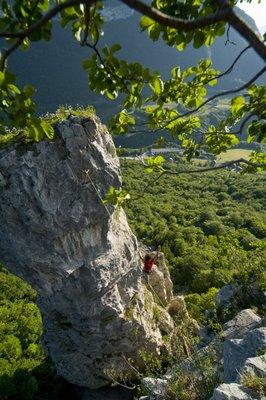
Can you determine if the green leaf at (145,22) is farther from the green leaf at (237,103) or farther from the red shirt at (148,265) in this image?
the red shirt at (148,265)

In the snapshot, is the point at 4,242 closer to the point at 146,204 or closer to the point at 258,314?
the point at 258,314

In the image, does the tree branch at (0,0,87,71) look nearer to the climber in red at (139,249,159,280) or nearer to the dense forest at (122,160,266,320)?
the dense forest at (122,160,266,320)

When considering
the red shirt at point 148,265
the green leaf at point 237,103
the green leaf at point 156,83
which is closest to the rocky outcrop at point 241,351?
the green leaf at point 237,103

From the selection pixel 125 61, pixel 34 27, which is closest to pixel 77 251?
pixel 125 61

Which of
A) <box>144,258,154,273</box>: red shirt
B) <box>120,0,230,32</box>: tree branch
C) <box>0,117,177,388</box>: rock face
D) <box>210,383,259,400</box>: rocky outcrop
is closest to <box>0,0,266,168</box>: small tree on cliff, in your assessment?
<box>120,0,230,32</box>: tree branch

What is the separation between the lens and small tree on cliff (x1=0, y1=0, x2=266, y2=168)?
2428 millimetres

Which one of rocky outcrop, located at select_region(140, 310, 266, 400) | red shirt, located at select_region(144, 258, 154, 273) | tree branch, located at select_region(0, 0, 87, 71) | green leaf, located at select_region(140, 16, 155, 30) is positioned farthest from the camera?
red shirt, located at select_region(144, 258, 154, 273)

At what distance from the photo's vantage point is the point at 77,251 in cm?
1511

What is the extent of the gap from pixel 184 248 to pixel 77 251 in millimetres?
25464

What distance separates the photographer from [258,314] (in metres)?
15.6

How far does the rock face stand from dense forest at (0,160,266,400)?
2.96 meters

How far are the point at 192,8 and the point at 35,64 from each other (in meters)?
210

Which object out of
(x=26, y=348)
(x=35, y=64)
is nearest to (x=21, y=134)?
(x=26, y=348)

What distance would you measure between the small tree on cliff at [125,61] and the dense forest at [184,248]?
118cm
